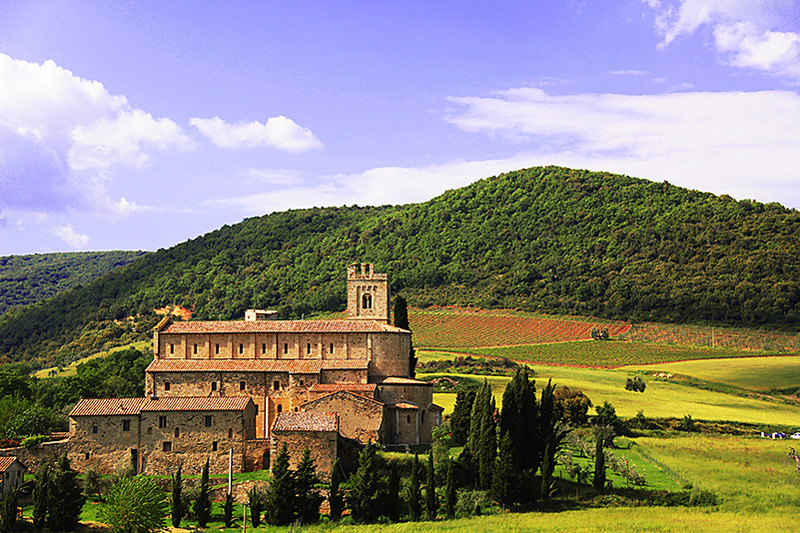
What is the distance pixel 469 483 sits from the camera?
4647 centimetres

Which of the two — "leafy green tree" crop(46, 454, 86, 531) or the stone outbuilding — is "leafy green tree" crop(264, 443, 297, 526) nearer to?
"leafy green tree" crop(46, 454, 86, 531)

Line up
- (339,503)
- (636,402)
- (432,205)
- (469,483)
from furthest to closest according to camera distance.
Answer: (432,205) < (636,402) < (469,483) < (339,503)

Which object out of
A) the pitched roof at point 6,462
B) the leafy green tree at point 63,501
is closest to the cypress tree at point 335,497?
the leafy green tree at point 63,501

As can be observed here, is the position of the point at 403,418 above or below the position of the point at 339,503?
above

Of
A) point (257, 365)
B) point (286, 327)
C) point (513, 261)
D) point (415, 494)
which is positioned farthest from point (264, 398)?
point (513, 261)

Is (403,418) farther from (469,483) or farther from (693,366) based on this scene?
(693,366)

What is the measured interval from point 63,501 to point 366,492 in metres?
15.6

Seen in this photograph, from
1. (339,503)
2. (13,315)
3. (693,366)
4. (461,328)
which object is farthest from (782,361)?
(13,315)

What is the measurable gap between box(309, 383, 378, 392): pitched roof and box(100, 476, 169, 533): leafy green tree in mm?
13671

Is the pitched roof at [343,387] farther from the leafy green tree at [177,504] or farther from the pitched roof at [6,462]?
the pitched roof at [6,462]

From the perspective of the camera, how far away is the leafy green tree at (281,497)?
4231 cm

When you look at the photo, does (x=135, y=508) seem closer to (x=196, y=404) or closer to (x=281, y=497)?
(x=281, y=497)

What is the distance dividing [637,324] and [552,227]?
158ft

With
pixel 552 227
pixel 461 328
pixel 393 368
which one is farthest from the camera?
pixel 552 227
